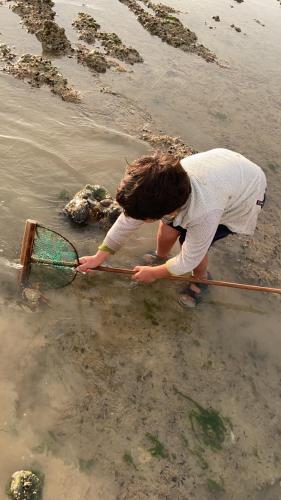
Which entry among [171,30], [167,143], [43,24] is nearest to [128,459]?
[167,143]

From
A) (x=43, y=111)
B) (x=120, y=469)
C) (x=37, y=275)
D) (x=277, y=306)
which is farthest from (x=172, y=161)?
(x=43, y=111)

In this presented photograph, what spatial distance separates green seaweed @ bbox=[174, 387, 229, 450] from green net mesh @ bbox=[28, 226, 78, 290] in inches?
55.8

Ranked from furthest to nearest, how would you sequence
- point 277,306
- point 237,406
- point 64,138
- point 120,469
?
point 64,138, point 277,306, point 237,406, point 120,469

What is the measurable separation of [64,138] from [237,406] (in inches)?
153

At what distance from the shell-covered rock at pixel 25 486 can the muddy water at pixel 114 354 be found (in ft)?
0.21

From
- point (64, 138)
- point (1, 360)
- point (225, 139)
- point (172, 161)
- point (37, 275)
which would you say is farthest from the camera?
point (225, 139)

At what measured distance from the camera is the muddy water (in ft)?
9.61

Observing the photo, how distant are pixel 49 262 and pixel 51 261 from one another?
0.02 m

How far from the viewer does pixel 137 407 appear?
3264 millimetres

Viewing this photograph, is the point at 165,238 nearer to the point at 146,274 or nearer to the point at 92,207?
the point at 146,274

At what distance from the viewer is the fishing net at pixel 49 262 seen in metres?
3.62

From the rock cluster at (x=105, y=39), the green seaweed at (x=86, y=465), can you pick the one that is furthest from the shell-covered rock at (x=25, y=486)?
the rock cluster at (x=105, y=39)

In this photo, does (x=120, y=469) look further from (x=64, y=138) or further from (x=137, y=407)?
(x=64, y=138)

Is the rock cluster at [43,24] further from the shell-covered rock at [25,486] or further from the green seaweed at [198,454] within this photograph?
the shell-covered rock at [25,486]
